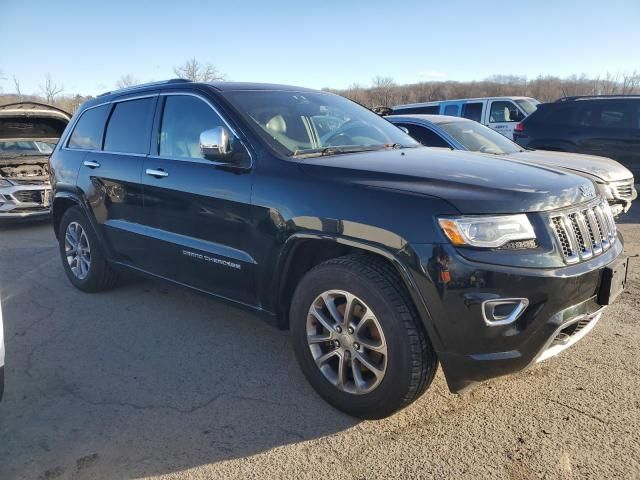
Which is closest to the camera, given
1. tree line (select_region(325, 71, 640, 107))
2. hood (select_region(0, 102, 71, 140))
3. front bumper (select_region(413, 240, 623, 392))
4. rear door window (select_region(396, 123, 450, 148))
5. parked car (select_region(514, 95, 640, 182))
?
front bumper (select_region(413, 240, 623, 392))

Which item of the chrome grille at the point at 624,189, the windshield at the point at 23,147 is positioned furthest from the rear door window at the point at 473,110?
the windshield at the point at 23,147

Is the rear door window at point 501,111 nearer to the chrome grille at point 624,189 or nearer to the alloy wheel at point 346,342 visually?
the chrome grille at point 624,189

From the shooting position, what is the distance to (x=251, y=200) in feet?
10.3

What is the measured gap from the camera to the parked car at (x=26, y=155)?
328 inches

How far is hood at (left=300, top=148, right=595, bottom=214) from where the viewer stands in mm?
2476

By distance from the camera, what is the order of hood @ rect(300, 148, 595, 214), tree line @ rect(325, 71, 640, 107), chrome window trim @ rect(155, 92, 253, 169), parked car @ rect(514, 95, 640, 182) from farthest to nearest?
tree line @ rect(325, 71, 640, 107) → parked car @ rect(514, 95, 640, 182) → chrome window trim @ rect(155, 92, 253, 169) → hood @ rect(300, 148, 595, 214)

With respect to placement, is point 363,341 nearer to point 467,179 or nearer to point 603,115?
point 467,179

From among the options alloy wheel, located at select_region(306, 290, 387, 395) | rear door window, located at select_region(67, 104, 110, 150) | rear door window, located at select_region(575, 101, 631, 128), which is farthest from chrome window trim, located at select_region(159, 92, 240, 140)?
rear door window, located at select_region(575, 101, 631, 128)

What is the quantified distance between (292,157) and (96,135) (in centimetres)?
256

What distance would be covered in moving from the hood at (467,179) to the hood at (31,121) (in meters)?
7.34

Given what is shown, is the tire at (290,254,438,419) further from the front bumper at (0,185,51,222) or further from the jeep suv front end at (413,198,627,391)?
the front bumper at (0,185,51,222)

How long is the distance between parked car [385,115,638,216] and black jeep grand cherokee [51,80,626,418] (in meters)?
3.03

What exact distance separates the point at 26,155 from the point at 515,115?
11.6m

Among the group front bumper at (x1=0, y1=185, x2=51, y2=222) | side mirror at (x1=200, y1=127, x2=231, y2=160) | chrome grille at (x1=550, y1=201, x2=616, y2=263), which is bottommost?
front bumper at (x1=0, y1=185, x2=51, y2=222)
